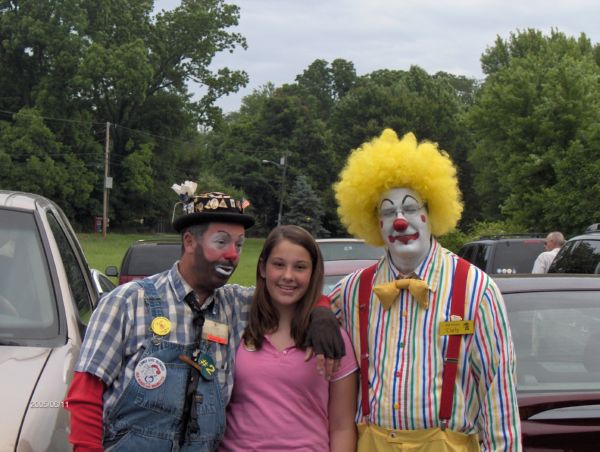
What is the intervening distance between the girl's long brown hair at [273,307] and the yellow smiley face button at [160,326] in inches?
13.4

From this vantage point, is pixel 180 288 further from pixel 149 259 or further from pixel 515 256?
pixel 515 256

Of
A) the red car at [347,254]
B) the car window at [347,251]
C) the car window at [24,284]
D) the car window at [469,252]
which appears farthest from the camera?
the car window at [469,252]

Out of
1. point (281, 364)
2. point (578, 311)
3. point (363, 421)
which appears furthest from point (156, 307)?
point (578, 311)

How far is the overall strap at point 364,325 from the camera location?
109 inches

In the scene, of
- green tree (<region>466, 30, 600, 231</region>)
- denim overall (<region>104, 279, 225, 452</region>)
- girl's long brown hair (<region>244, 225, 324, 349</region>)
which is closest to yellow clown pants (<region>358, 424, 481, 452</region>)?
girl's long brown hair (<region>244, 225, 324, 349</region>)

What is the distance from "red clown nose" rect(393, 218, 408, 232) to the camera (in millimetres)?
2855

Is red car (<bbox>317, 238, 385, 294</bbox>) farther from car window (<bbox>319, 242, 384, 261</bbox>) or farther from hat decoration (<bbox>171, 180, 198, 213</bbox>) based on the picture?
hat decoration (<bbox>171, 180, 198, 213</bbox>)

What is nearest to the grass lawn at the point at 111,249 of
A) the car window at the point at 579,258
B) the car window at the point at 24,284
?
the car window at the point at 579,258

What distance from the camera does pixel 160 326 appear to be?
2541 millimetres

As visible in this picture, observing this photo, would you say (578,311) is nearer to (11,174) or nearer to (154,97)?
(11,174)

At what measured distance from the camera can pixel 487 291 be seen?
270cm

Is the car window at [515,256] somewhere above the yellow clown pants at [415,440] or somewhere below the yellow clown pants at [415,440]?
above

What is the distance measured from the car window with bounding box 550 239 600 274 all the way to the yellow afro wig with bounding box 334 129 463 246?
20.1ft
